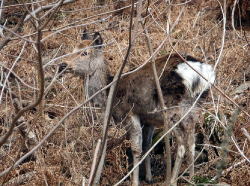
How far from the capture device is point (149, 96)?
26.8ft

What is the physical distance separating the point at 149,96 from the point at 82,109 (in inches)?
36.6

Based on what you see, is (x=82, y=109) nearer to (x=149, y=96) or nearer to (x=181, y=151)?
→ (x=149, y=96)

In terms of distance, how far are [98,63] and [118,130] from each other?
1138 millimetres

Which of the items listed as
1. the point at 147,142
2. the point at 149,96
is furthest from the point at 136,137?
the point at 149,96

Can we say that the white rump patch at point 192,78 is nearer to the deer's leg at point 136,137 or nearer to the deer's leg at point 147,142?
the deer's leg at point 136,137

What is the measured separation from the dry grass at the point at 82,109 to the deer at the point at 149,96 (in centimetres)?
22

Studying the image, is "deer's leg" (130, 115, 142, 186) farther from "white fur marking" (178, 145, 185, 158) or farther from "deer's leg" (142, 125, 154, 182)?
"white fur marking" (178, 145, 185, 158)

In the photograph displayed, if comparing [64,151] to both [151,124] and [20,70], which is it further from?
[20,70]

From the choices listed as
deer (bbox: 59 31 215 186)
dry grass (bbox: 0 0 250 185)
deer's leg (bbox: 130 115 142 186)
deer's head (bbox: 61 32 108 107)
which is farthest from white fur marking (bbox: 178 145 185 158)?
deer's head (bbox: 61 32 108 107)

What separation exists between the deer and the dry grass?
22 centimetres

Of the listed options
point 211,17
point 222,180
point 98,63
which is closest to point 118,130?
point 98,63

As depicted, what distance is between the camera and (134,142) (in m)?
8.30

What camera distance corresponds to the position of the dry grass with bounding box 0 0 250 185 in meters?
6.57

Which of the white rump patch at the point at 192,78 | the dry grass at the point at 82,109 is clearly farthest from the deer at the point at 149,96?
the dry grass at the point at 82,109
